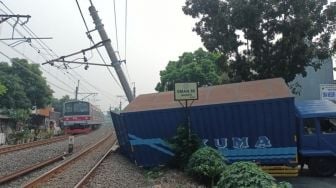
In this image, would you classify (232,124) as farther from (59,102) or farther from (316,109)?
(59,102)

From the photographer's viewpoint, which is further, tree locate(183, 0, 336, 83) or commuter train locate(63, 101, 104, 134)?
commuter train locate(63, 101, 104, 134)

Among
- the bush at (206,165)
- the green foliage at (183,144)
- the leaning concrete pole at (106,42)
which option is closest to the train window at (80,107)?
the leaning concrete pole at (106,42)

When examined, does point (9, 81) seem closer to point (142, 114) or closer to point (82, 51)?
point (82, 51)

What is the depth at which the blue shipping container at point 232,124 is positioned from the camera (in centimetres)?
1478

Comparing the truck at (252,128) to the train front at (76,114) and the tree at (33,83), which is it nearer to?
the train front at (76,114)

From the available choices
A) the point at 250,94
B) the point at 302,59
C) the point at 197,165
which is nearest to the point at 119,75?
the point at 302,59

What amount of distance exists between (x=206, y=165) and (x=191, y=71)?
32.7m

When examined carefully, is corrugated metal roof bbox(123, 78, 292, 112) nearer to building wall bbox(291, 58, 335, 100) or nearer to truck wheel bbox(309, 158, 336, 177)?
truck wheel bbox(309, 158, 336, 177)

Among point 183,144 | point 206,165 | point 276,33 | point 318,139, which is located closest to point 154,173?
point 183,144

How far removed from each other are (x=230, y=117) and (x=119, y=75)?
1326cm

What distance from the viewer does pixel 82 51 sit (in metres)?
25.0

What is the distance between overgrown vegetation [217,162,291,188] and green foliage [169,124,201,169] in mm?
5984

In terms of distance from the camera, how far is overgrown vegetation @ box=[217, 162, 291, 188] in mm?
8004

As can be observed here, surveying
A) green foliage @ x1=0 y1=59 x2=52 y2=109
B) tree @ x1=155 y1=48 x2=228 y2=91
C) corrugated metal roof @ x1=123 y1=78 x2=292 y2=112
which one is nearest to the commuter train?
tree @ x1=155 y1=48 x2=228 y2=91
